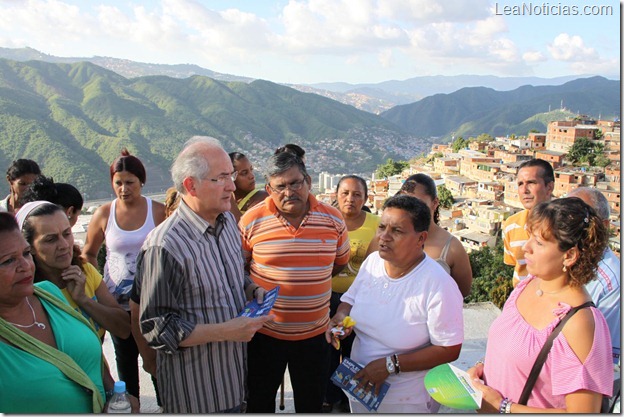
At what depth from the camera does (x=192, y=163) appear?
6.24 ft

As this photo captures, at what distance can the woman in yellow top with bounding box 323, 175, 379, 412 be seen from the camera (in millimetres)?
3004

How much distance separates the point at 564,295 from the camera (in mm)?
1549

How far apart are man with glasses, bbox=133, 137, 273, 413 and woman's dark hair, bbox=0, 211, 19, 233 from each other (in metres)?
0.45

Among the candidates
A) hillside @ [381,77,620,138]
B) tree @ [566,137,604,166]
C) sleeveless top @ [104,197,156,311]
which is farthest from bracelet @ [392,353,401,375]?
hillside @ [381,77,620,138]

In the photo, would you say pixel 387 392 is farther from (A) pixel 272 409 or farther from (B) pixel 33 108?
(B) pixel 33 108

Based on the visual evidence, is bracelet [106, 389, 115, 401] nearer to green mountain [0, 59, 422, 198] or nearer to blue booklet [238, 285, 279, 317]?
blue booklet [238, 285, 279, 317]

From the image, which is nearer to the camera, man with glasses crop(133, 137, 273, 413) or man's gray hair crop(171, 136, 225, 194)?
man with glasses crop(133, 137, 273, 413)

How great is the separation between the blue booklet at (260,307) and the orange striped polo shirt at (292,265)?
1.15 ft

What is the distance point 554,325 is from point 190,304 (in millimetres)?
1358

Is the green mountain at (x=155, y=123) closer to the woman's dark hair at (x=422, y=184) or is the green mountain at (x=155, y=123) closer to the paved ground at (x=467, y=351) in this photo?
the paved ground at (x=467, y=351)

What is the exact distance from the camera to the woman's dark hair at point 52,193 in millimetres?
2598

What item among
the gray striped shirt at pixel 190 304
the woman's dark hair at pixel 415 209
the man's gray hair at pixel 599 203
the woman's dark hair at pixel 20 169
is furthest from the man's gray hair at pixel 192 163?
the woman's dark hair at pixel 20 169

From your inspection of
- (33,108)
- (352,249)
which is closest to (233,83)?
(33,108)

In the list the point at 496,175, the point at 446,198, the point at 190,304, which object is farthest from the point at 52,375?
the point at 496,175
